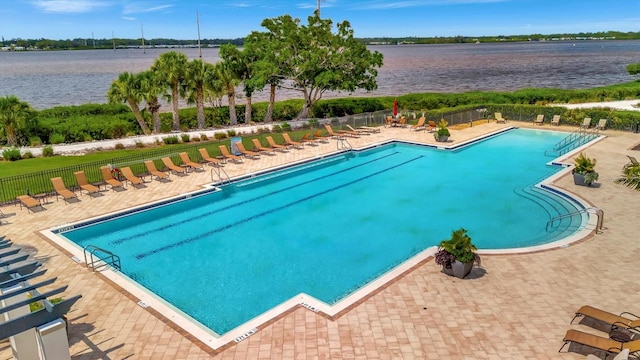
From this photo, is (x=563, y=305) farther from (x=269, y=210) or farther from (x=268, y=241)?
(x=269, y=210)

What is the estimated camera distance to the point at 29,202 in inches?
620

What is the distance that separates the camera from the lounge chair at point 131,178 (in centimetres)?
1852

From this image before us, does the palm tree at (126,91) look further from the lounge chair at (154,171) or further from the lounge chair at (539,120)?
the lounge chair at (539,120)

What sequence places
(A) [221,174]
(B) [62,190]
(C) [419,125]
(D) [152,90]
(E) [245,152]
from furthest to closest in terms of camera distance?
(D) [152,90] < (C) [419,125] < (E) [245,152] < (A) [221,174] < (B) [62,190]

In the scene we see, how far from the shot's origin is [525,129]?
3025 cm

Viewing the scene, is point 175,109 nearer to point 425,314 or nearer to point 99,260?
point 99,260

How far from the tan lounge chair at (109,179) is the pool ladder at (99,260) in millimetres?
5361

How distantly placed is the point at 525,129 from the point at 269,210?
2058cm

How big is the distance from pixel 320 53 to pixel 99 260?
25527 millimetres

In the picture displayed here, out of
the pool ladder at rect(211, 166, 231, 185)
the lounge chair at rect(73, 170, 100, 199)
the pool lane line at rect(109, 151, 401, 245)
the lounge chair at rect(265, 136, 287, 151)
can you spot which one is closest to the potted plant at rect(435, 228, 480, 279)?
the pool lane line at rect(109, 151, 401, 245)

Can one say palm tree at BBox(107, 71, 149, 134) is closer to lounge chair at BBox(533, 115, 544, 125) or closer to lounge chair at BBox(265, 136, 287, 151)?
lounge chair at BBox(265, 136, 287, 151)

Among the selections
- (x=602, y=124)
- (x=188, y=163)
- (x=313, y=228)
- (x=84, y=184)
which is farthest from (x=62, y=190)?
(x=602, y=124)

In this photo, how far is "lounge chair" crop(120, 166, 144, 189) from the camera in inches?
729

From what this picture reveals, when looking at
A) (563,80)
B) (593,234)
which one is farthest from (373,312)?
(563,80)
